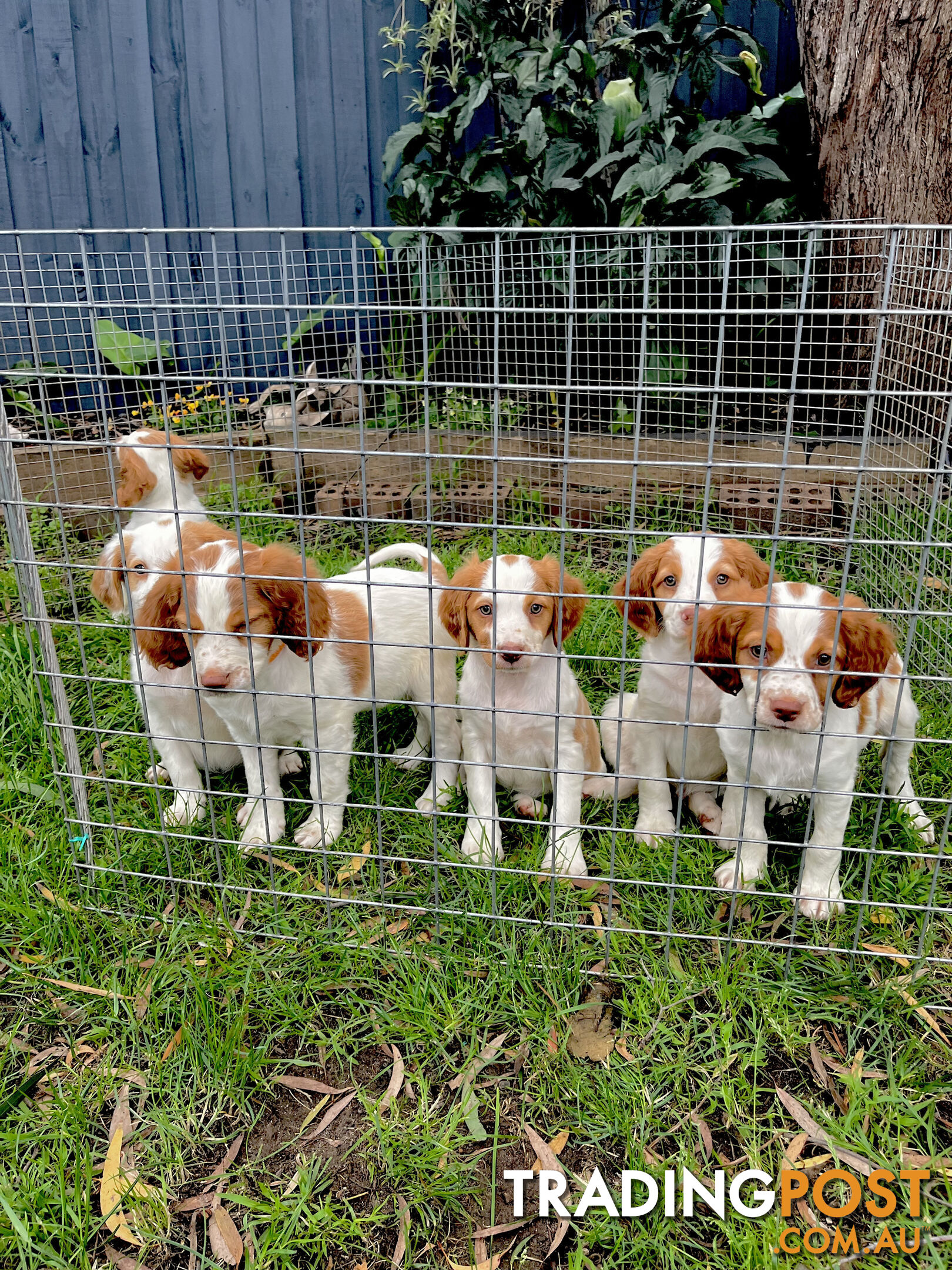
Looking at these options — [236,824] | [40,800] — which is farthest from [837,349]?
[40,800]

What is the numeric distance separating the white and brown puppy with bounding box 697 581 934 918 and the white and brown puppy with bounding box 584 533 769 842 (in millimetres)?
171

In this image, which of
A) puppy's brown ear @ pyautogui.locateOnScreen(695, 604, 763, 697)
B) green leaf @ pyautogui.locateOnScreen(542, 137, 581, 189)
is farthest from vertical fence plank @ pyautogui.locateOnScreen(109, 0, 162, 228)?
puppy's brown ear @ pyautogui.locateOnScreen(695, 604, 763, 697)

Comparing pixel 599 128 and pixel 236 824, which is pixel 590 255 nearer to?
pixel 599 128

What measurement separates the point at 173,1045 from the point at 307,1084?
1.08 ft

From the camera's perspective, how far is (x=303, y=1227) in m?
1.87

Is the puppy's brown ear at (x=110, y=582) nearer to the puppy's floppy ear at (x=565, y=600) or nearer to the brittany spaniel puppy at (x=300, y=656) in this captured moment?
the brittany spaniel puppy at (x=300, y=656)

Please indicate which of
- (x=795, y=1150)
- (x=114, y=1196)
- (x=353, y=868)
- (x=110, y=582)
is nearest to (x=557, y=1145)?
(x=795, y=1150)

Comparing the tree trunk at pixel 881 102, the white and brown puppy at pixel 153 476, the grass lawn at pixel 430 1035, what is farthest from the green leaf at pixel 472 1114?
the tree trunk at pixel 881 102

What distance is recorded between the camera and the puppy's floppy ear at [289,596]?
246 centimetres

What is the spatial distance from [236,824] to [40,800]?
2.03ft

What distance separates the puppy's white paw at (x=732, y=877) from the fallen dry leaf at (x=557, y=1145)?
2.64 feet

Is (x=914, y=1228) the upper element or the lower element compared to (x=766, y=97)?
lower

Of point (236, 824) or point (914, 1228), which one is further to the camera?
point (236, 824)

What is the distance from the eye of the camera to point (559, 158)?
5.36m
